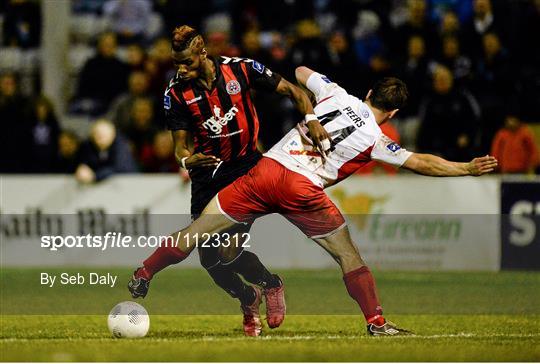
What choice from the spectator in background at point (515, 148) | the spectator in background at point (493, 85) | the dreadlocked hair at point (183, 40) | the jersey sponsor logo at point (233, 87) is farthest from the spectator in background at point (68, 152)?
the dreadlocked hair at point (183, 40)

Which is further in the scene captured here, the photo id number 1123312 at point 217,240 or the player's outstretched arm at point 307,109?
the photo id number 1123312 at point 217,240

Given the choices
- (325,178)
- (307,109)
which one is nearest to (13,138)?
(325,178)

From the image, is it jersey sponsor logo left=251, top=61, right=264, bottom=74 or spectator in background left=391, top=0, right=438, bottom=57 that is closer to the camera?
jersey sponsor logo left=251, top=61, right=264, bottom=74

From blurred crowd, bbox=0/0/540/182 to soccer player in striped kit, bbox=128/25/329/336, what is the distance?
479cm

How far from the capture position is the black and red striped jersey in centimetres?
1025

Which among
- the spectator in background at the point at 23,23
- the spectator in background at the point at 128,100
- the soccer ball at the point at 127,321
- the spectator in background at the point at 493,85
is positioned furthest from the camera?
the spectator in background at the point at 23,23

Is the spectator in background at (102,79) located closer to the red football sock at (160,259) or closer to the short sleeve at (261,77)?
the short sleeve at (261,77)

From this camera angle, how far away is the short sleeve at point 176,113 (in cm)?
1026

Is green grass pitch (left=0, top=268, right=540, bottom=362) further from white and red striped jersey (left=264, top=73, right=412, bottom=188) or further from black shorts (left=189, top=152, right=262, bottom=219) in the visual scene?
white and red striped jersey (left=264, top=73, right=412, bottom=188)

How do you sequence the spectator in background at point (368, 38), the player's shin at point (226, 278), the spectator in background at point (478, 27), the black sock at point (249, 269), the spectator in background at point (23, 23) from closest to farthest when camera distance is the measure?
1. the player's shin at point (226, 278)
2. the black sock at point (249, 269)
3. the spectator in background at point (478, 27)
4. the spectator in background at point (368, 38)
5. the spectator in background at point (23, 23)

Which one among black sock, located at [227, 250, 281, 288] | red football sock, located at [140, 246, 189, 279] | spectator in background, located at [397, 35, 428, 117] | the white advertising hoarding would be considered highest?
→ spectator in background, located at [397, 35, 428, 117]

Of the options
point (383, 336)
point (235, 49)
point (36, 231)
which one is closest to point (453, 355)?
point (383, 336)

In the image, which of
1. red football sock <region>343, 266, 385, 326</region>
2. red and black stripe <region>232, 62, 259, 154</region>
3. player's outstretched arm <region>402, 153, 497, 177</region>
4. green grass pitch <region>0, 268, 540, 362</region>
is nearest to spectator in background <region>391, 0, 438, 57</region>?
green grass pitch <region>0, 268, 540, 362</region>

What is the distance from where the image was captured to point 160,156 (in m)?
16.7
